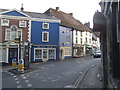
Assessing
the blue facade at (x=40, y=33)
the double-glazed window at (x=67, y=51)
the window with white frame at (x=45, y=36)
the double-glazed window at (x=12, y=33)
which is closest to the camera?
the double-glazed window at (x=12, y=33)

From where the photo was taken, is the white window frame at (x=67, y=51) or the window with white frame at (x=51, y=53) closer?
the window with white frame at (x=51, y=53)

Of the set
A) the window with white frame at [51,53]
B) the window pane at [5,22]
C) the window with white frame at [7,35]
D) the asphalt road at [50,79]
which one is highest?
the window pane at [5,22]

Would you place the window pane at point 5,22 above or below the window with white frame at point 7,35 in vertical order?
above

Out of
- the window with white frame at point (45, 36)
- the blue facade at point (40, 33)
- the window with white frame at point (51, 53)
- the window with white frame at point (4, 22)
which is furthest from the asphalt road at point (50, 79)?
the window with white frame at point (45, 36)

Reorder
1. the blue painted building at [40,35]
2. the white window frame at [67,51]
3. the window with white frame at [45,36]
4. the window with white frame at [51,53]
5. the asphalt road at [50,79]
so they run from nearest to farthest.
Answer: the asphalt road at [50,79]
the blue painted building at [40,35]
the window with white frame at [45,36]
the window with white frame at [51,53]
the white window frame at [67,51]

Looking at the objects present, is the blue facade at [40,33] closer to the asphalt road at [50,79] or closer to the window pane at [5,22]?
the window pane at [5,22]

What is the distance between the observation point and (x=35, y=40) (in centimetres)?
2825

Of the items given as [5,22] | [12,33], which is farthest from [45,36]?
[5,22]

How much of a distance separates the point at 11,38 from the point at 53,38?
7.18 metres

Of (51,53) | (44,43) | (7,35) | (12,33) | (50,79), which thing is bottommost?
(50,79)

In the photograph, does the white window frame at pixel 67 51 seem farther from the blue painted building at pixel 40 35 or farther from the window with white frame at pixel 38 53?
the window with white frame at pixel 38 53

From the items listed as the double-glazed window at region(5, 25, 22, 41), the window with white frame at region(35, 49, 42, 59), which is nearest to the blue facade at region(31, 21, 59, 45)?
the window with white frame at region(35, 49, 42, 59)

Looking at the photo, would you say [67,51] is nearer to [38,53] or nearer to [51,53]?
[51,53]

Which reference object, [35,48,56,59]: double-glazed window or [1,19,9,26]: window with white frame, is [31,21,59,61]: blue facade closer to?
[35,48,56,59]: double-glazed window
